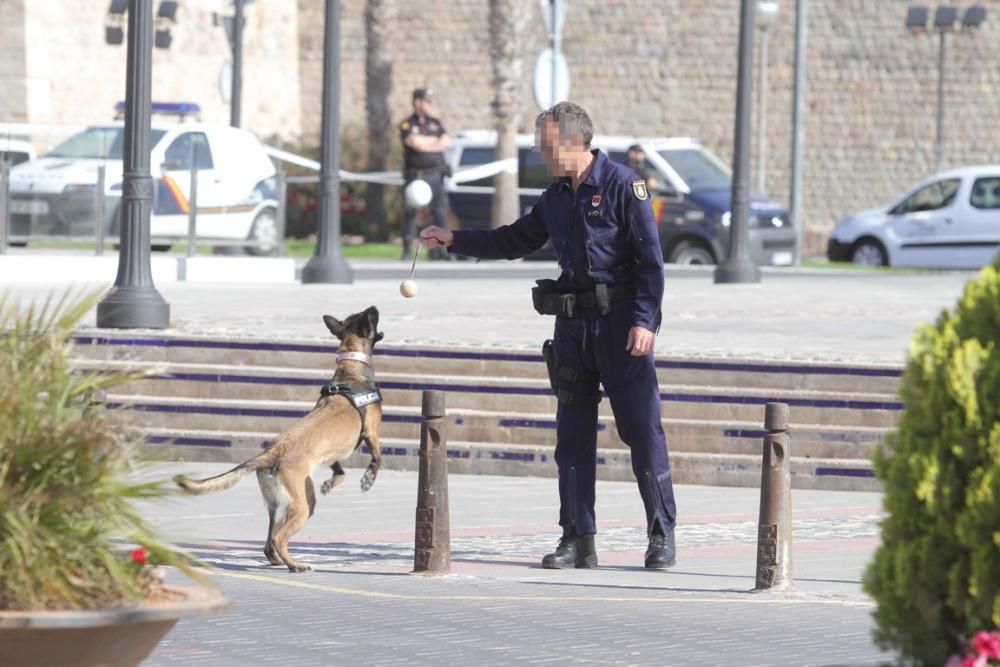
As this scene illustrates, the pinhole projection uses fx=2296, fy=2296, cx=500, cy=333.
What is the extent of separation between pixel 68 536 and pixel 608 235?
4.66 metres

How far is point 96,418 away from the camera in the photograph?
5.12 metres

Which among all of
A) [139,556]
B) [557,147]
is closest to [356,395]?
[557,147]

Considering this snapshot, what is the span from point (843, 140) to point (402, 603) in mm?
38454

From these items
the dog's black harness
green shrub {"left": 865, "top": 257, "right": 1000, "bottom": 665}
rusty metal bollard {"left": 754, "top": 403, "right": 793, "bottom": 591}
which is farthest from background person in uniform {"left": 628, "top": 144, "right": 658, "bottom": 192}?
green shrub {"left": 865, "top": 257, "right": 1000, "bottom": 665}

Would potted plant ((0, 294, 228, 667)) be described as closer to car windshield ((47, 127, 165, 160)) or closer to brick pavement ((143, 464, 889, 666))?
brick pavement ((143, 464, 889, 666))

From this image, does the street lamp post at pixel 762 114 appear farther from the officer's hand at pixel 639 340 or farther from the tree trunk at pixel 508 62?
the officer's hand at pixel 639 340

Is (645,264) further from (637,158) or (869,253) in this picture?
(869,253)

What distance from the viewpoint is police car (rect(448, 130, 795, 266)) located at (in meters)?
29.6

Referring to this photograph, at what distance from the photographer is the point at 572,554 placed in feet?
31.4

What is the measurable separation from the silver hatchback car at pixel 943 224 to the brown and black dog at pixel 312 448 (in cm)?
2247

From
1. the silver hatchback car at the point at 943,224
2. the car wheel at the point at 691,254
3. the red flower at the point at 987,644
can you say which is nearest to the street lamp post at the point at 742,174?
the car wheel at the point at 691,254

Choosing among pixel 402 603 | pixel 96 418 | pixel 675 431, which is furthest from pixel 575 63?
pixel 96 418

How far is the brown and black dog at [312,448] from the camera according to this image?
9.27m

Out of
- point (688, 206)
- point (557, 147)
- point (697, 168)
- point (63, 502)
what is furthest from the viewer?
point (697, 168)
